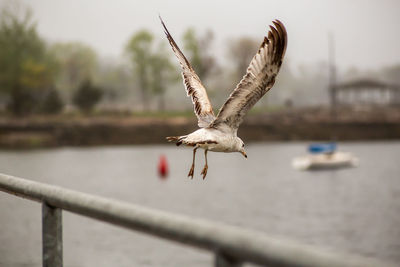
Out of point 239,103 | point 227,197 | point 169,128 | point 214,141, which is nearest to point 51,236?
point 214,141

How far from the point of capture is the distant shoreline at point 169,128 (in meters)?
69.2

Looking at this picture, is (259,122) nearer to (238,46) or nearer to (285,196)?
(238,46)

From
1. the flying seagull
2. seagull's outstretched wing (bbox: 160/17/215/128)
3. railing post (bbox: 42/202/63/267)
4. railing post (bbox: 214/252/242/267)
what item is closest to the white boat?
seagull's outstretched wing (bbox: 160/17/215/128)

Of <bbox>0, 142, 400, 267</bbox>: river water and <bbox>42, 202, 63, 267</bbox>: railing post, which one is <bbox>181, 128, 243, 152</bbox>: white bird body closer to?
<bbox>42, 202, 63, 267</bbox>: railing post

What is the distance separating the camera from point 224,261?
1.29m

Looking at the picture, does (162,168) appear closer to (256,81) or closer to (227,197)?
A: (227,197)

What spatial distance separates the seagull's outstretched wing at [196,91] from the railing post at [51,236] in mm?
1151

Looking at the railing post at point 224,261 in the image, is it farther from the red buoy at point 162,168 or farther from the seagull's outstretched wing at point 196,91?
the red buoy at point 162,168

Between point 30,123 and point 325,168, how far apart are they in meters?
39.0

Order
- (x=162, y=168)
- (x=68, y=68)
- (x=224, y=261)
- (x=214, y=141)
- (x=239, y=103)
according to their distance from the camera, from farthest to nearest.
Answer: (x=68, y=68) < (x=162, y=168) < (x=239, y=103) < (x=214, y=141) < (x=224, y=261)

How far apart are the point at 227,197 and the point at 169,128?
30.9 m

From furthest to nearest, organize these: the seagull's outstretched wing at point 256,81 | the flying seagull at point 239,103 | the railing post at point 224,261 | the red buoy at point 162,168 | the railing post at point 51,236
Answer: the red buoy at point 162,168 → the seagull's outstretched wing at point 256,81 → the flying seagull at point 239,103 → the railing post at point 51,236 → the railing post at point 224,261

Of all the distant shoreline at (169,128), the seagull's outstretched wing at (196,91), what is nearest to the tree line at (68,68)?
the distant shoreline at (169,128)

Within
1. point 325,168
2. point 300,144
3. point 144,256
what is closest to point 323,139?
point 300,144
